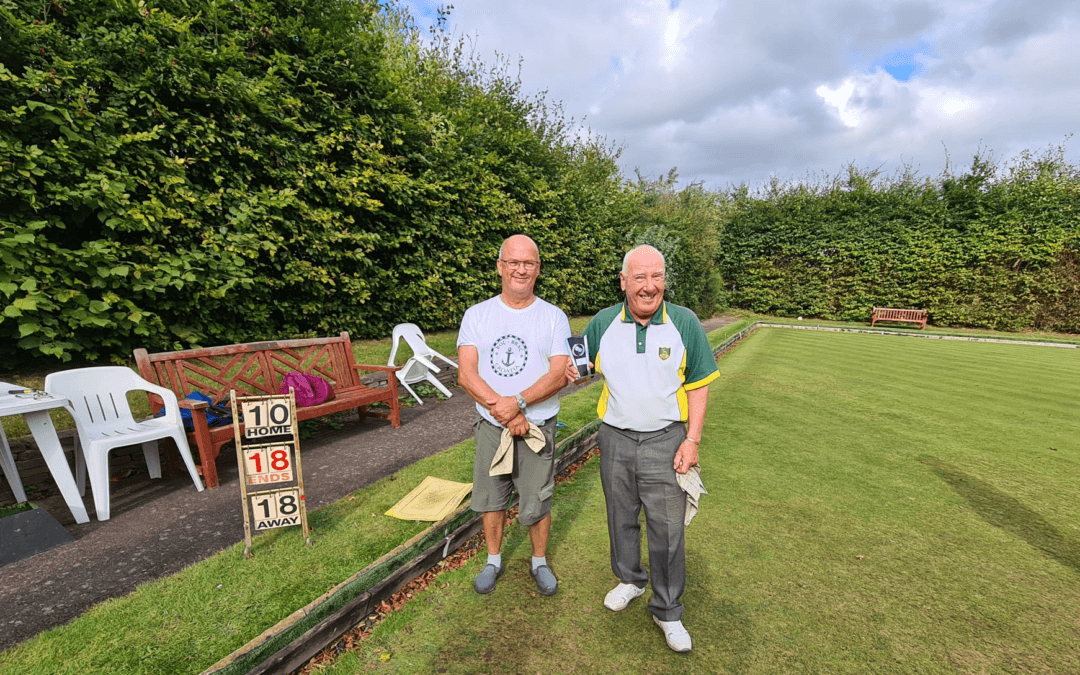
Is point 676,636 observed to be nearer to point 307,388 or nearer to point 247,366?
point 307,388

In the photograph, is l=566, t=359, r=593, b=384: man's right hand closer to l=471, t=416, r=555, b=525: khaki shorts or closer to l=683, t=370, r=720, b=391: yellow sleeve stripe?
l=471, t=416, r=555, b=525: khaki shorts

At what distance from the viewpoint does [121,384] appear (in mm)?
3957

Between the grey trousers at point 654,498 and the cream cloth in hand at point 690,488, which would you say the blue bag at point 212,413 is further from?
the cream cloth in hand at point 690,488

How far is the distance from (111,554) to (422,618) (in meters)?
2.30

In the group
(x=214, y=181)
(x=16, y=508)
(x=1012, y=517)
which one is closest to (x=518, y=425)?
(x=16, y=508)

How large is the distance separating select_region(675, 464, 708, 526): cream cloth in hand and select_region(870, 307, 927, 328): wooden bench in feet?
73.7

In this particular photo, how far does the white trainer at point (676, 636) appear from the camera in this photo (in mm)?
2225

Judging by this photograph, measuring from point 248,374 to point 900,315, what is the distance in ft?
81.2

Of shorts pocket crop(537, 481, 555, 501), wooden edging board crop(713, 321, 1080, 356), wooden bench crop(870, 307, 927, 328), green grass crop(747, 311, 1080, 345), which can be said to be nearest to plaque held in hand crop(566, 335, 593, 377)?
shorts pocket crop(537, 481, 555, 501)

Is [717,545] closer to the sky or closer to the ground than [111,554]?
closer to the ground

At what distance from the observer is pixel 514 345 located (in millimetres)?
2516

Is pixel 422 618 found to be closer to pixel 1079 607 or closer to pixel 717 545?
pixel 717 545

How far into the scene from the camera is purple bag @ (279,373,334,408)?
4848mm

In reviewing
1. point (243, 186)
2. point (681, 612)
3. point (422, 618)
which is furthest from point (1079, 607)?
point (243, 186)
